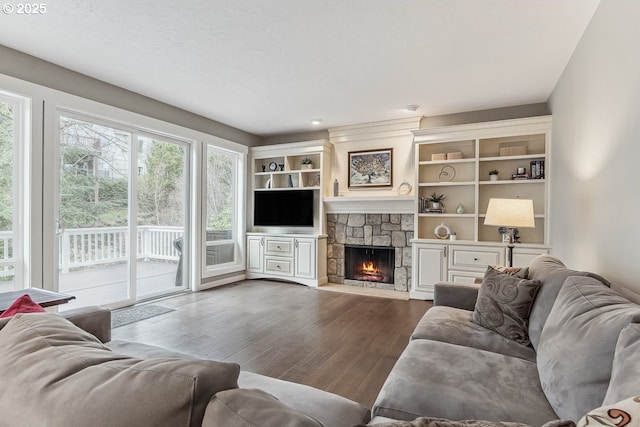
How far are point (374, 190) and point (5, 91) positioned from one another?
14.5 ft

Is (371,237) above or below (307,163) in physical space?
below

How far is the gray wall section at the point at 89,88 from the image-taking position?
2978 mm

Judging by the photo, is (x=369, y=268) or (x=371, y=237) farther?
(x=369, y=268)

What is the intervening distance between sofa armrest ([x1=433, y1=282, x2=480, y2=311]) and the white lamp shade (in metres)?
0.72

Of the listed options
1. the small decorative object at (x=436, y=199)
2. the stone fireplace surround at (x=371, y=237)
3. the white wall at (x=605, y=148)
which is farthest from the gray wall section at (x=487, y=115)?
the stone fireplace surround at (x=371, y=237)

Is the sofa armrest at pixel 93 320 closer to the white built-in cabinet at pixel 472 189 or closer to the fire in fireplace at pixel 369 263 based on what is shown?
the white built-in cabinet at pixel 472 189

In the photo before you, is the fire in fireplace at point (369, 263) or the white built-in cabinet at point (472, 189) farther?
the fire in fireplace at point (369, 263)

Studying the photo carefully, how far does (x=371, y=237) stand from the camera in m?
5.31

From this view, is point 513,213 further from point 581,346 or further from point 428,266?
point 581,346

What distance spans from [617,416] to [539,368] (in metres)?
0.96

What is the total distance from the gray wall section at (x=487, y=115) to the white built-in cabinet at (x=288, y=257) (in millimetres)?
2490

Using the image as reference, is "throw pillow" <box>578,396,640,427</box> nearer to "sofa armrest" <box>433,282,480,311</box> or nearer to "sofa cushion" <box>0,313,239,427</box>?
"sofa cushion" <box>0,313,239,427</box>

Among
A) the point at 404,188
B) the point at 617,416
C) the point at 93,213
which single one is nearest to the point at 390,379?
the point at 617,416

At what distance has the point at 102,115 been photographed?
11.9 feet
